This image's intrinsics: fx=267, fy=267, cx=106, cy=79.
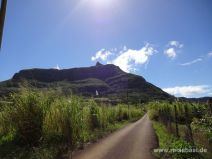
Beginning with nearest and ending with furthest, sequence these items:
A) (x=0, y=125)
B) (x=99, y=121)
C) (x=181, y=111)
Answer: (x=0, y=125)
(x=99, y=121)
(x=181, y=111)

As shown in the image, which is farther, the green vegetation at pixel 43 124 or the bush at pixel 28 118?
the bush at pixel 28 118

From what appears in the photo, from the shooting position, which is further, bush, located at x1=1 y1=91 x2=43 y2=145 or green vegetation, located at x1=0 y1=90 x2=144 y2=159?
bush, located at x1=1 y1=91 x2=43 y2=145

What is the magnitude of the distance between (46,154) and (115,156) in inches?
117

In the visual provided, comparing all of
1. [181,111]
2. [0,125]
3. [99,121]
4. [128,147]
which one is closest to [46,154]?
[128,147]

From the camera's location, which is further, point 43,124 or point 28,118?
point 43,124

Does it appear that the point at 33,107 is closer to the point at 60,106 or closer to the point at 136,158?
the point at 60,106

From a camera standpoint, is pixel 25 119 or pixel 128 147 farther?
pixel 128 147

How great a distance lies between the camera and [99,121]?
21.6 metres

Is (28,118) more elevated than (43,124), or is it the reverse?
(28,118)

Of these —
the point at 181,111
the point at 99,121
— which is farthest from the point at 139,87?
the point at 99,121

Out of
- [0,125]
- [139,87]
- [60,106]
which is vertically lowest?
[0,125]

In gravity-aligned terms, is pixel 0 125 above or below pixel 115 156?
above

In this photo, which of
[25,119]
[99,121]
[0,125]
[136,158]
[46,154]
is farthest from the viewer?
[99,121]

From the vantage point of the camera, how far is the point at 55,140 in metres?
12.6
